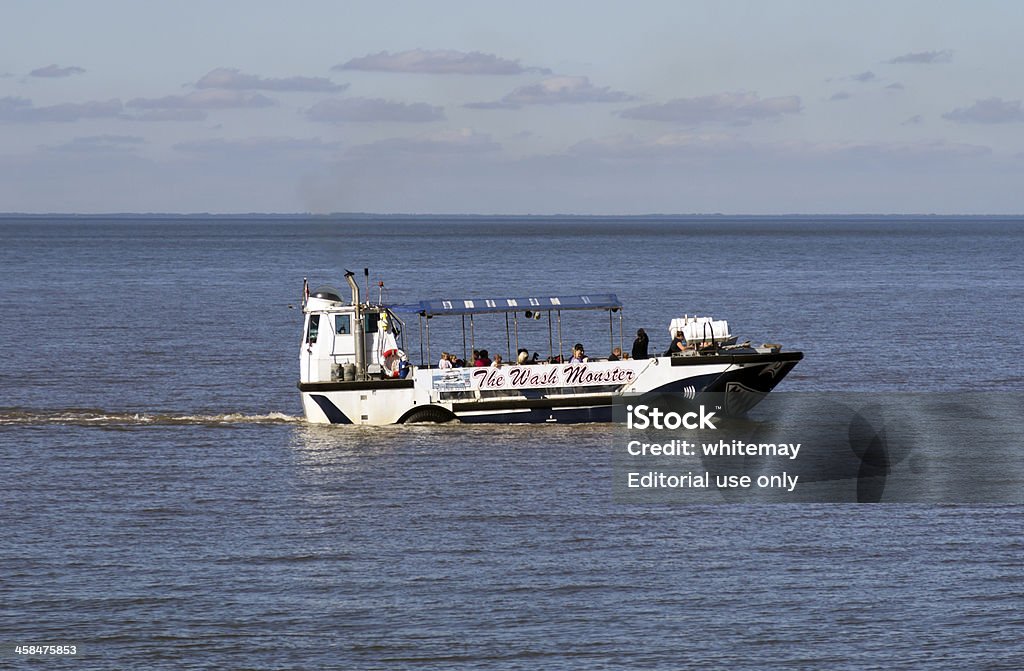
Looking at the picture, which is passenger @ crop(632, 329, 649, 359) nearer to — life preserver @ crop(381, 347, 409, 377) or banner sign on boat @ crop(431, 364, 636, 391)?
banner sign on boat @ crop(431, 364, 636, 391)

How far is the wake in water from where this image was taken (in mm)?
39312

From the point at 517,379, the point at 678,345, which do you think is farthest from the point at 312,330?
the point at 678,345

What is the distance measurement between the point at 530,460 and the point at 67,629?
14173 millimetres

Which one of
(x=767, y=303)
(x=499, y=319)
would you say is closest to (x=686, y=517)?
(x=499, y=319)

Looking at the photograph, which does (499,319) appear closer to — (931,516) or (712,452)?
(712,452)

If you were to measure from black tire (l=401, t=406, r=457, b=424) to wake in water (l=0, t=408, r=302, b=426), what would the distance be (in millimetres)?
3814

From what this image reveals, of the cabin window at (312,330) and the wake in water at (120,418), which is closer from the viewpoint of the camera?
the cabin window at (312,330)

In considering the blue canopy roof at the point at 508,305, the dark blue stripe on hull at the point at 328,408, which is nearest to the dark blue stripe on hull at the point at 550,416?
the blue canopy roof at the point at 508,305

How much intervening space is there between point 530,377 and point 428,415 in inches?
110

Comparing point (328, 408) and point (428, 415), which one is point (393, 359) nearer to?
point (428, 415)

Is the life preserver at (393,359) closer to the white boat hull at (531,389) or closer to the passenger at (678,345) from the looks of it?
the white boat hull at (531,389)

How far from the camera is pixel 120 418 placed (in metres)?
40.0

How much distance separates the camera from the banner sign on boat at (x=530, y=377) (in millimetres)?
37125

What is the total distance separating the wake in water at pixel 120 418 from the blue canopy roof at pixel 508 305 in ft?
16.2
